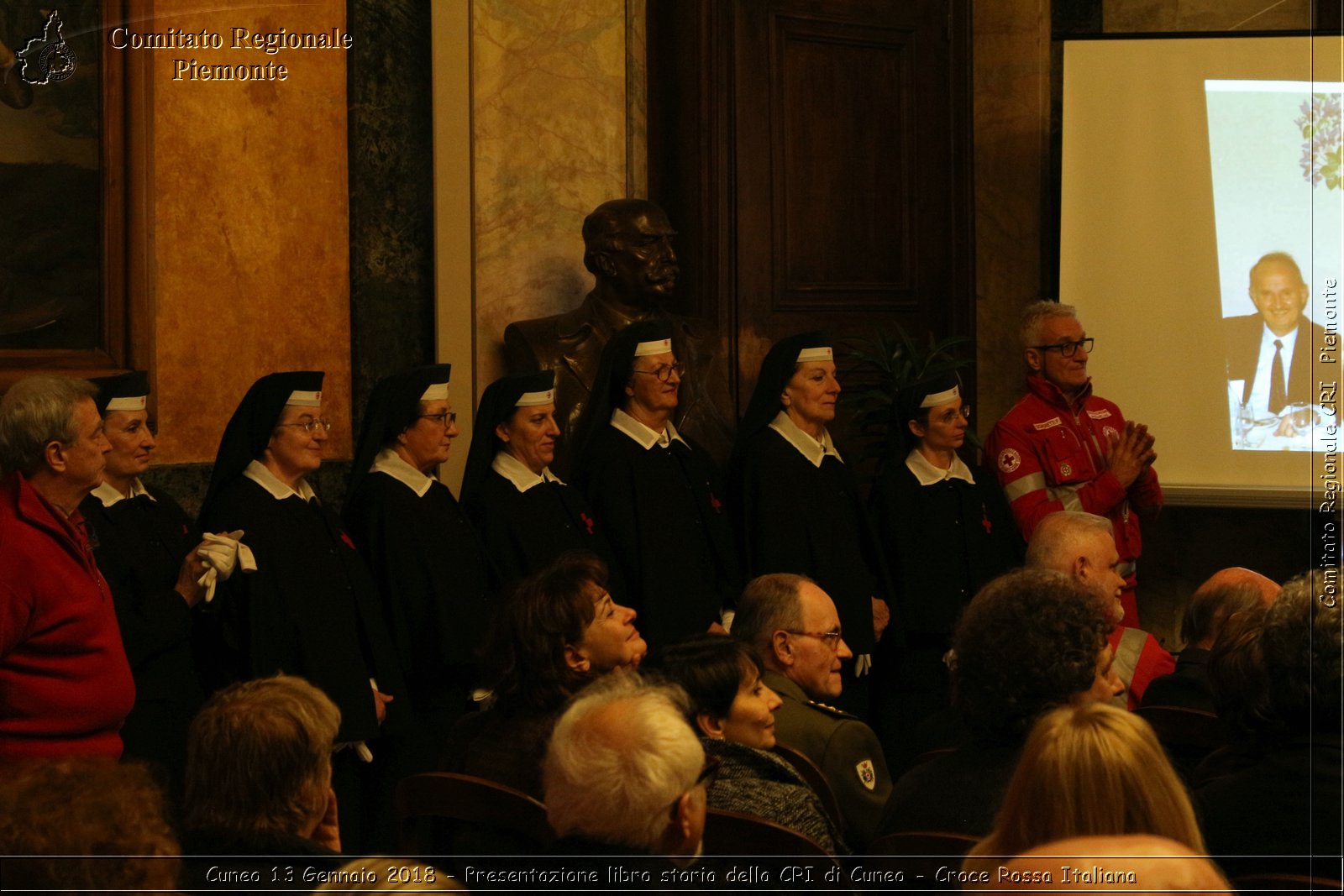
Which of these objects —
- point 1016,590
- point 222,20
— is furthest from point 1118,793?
point 222,20

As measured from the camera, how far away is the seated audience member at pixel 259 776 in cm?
242

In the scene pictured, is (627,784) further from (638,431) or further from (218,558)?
(638,431)

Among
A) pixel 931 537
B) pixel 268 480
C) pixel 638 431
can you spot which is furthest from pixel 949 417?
pixel 268 480

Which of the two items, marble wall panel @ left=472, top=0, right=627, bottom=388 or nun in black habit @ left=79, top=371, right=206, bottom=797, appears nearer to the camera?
nun in black habit @ left=79, top=371, right=206, bottom=797

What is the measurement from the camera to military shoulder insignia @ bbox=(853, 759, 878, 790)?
346 centimetres

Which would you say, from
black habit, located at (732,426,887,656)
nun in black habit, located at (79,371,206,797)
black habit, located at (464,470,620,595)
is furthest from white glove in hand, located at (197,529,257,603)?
black habit, located at (732,426,887,656)

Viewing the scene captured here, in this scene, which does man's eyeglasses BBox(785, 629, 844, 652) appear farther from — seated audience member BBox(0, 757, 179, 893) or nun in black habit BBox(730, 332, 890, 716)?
seated audience member BBox(0, 757, 179, 893)

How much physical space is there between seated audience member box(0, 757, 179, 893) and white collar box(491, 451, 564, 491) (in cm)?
339

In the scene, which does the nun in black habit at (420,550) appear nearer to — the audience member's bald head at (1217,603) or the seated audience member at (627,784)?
the audience member's bald head at (1217,603)

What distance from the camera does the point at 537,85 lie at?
698cm

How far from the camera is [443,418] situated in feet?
16.5

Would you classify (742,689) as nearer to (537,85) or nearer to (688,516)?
(688,516)

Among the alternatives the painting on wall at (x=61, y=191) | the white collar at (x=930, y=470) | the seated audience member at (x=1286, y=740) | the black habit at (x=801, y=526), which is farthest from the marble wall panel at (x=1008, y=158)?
the seated audience member at (x=1286, y=740)

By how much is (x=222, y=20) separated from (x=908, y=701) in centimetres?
373
